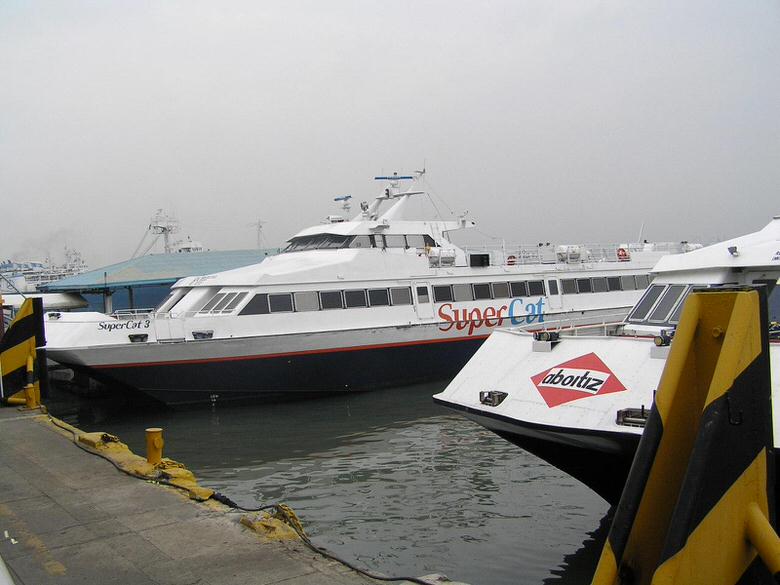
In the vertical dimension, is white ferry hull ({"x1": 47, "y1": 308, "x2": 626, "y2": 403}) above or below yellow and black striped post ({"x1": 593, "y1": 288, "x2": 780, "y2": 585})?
below

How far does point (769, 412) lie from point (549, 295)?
18151 millimetres

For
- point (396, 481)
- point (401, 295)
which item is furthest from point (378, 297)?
point (396, 481)

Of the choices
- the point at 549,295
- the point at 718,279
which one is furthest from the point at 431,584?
the point at 549,295

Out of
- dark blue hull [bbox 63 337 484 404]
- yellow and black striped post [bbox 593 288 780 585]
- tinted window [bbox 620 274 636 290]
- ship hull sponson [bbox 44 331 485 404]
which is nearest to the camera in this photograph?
yellow and black striped post [bbox 593 288 780 585]

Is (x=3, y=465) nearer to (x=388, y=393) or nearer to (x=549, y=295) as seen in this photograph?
(x=388, y=393)

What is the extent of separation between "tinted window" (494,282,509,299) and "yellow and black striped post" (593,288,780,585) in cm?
1691

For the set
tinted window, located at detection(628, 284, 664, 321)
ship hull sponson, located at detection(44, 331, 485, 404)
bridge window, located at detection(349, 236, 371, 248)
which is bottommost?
ship hull sponson, located at detection(44, 331, 485, 404)

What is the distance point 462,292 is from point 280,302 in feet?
17.5

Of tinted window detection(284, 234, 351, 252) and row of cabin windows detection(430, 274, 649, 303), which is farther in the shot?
row of cabin windows detection(430, 274, 649, 303)

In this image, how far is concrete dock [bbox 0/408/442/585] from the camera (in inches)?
205

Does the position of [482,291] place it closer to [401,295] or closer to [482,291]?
[482,291]

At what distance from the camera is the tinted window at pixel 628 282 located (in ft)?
75.4

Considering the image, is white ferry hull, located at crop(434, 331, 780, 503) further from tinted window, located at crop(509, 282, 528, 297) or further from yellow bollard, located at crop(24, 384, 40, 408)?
tinted window, located at crop(509, 282, 528, 297)

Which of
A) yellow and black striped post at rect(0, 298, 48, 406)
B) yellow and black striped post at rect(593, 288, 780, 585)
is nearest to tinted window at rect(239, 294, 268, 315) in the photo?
yellow and black striped post at rect(0, 298, 48, 406)
